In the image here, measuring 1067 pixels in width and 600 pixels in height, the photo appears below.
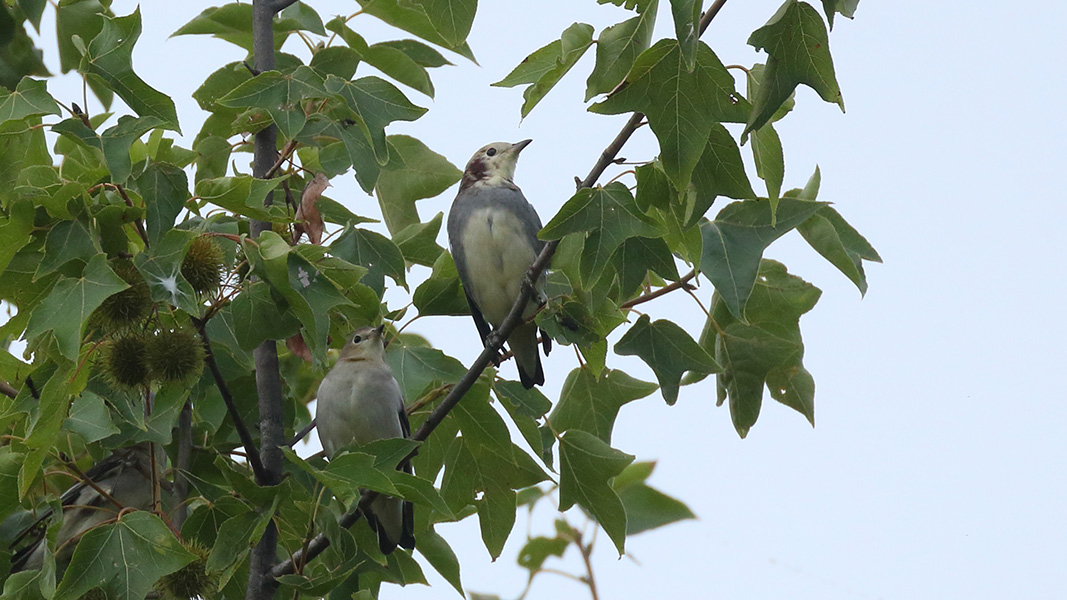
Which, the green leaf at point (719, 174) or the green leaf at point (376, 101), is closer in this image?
the green leaf at point (719, 174)

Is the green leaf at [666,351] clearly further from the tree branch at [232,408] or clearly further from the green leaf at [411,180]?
the green leaf at [411,180]

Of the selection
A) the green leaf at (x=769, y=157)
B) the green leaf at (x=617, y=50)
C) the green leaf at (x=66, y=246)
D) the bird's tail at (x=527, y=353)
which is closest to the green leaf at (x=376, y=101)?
the green leaf at (x=617, y=50)

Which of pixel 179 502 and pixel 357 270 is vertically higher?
pixel 357 270

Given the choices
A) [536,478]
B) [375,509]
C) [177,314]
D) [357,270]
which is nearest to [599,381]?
[536,478]

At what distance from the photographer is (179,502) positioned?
464 cm

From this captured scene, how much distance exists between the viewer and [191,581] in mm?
4086

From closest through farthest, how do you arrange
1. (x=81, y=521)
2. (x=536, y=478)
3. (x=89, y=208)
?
1. (x=89, y=208)
2. (x=536, y=478)
3. (x=81, y=521)

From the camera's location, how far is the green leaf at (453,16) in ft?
12.8

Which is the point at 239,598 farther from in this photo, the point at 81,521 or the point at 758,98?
the point at 758,98

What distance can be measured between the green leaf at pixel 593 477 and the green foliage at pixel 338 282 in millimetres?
11

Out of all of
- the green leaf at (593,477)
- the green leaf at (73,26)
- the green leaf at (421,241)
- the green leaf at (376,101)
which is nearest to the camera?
the green leaf at (376,101)

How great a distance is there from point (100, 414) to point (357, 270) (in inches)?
42.4

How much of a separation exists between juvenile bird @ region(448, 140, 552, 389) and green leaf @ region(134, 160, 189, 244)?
2.66 metres

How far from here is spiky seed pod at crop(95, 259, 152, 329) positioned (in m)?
3.79
